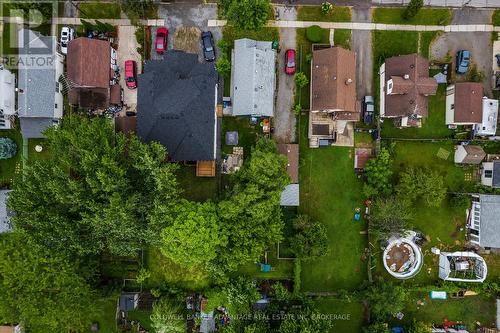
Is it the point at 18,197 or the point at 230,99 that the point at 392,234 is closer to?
the point at 230,99

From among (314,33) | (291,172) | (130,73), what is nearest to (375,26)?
(314,33)

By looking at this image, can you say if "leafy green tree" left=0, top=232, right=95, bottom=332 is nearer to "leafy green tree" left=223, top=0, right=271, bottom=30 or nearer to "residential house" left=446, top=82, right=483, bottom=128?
"leafy green tree" left=223, top=0, right=271, bottom=30

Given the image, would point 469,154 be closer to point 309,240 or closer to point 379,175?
point 379,175

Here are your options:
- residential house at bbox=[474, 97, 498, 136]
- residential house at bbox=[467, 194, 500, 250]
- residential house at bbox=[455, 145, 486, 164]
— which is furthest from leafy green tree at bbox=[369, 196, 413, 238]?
residential house at bbox=[474, 97, 498, 136]

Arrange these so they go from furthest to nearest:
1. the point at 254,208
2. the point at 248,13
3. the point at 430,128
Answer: the point at 430,128 → the point at 248,13 → the point at 254,208

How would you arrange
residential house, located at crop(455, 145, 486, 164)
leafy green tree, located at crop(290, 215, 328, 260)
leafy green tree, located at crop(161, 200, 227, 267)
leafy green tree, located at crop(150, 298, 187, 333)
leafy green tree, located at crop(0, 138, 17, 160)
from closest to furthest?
leafy green tree, located at crop(161, 200, 227, 267), leafy green tree, located at crop(150, 298, 187, 333), leafy green tree, located at crop(290, 215, 328, 260), residential house, located at crop(455, 145, 486, 164), leafy green tree, located at crop(0, 138, 17, 160)

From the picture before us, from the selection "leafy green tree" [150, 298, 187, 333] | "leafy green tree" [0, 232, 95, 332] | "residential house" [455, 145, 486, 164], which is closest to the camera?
"leafy green tree" [0, 232, 95, 332]
